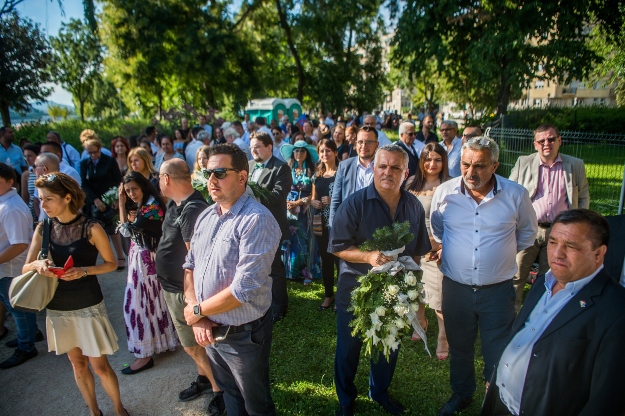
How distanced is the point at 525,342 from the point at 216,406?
261 cm

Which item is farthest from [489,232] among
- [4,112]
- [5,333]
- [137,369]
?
[4,112]

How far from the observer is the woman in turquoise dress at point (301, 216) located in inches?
226

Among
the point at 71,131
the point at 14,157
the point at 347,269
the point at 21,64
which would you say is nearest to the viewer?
the point at 347,269

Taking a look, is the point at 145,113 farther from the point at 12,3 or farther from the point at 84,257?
the point at 84,257

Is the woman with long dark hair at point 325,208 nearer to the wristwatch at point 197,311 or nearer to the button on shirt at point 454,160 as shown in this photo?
the button on shirt at point 454,160

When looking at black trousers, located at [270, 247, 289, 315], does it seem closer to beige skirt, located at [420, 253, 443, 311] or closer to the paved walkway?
the paved walkway

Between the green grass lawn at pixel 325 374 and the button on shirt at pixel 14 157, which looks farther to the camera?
the button on shirt at pixel 14 157

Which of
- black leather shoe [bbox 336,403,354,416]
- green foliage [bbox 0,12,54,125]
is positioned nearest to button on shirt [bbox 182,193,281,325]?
black leather shoe [bbox 336,403,354,416]

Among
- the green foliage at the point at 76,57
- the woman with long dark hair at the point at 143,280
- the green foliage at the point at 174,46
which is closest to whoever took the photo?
the woman with long dark hair at the point at 143,280

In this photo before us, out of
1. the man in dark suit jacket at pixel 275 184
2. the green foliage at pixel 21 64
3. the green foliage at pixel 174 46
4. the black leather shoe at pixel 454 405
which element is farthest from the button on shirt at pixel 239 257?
the green foliage at pixel 174 46

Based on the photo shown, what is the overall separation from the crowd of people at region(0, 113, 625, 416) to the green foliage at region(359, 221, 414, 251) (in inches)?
2.6

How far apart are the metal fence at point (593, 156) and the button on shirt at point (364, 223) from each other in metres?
5.97

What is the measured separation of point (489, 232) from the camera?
120 inches

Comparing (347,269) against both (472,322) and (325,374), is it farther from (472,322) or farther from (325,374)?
(325,374)
